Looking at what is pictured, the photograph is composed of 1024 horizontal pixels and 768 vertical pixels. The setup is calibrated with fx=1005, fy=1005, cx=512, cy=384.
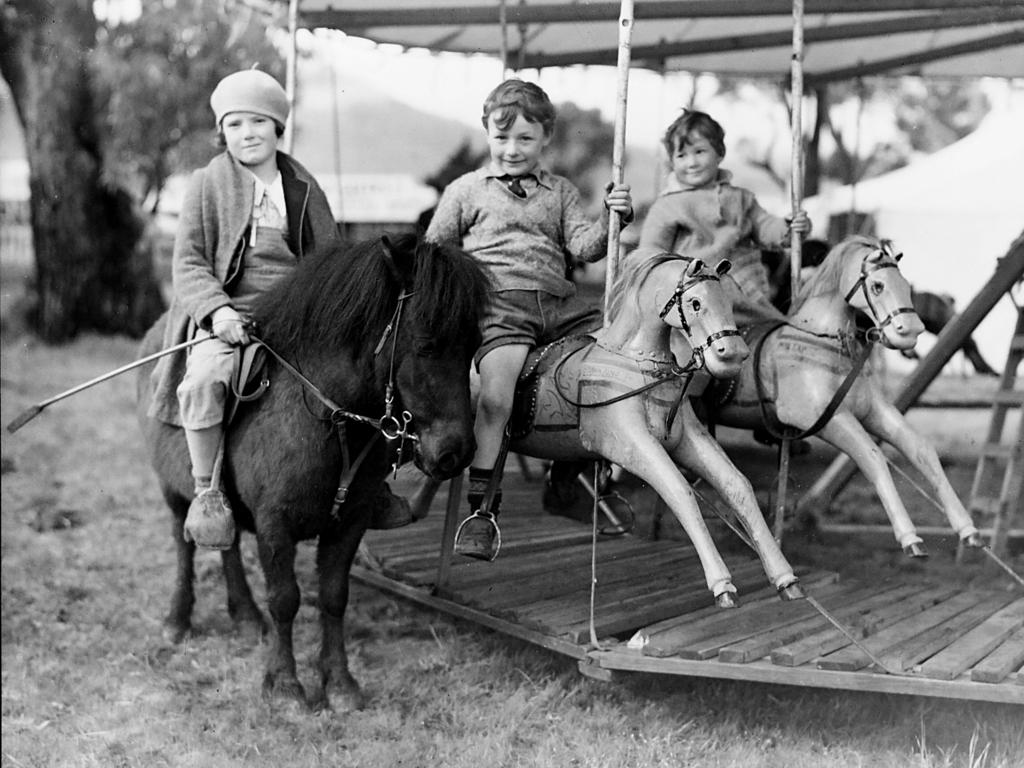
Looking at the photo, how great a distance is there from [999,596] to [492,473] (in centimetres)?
261

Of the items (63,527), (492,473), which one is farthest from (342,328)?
(63,527)

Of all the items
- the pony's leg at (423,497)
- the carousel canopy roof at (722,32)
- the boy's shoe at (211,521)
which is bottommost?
the pony's leg at (423,497)

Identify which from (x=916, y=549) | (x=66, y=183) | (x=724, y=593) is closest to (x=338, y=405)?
(x=724, y=593)

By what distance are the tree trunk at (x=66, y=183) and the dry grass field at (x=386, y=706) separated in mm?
8695

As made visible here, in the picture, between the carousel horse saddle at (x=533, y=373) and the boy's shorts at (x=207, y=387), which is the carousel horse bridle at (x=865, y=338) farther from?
A: the boy's shorts at (x=207, y=387)

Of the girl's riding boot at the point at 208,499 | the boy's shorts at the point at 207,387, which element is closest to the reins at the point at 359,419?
the boy's shorts at the point at 207,387

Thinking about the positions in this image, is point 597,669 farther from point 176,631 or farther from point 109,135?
point 109,135

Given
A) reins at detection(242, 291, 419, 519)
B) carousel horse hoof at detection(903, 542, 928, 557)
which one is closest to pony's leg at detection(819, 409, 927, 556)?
carousel horse hoof at detection(903, 542, 928, 557)

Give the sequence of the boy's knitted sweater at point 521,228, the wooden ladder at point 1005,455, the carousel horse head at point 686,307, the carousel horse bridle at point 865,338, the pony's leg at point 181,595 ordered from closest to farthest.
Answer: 1. the carousel horse head at point 686,307
2. the carousel horse bridle at point 865,338
3. the boy's knitted sweater at point 521,228
4. the pony's leg at point 181,595
5. the wooden ladder at point 1005,455

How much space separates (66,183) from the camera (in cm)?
1410

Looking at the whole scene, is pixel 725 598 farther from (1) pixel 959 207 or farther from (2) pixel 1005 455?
(1) pixel 959 207

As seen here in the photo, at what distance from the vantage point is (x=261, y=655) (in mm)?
4988

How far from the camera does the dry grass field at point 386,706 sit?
12.8 ft

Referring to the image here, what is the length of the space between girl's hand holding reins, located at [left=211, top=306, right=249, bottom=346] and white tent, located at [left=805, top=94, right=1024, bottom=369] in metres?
5.63
